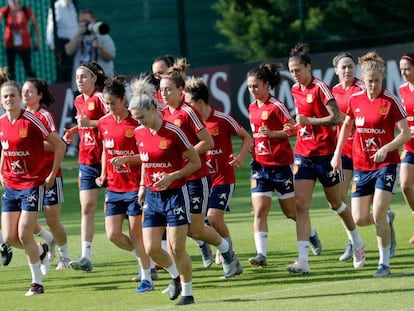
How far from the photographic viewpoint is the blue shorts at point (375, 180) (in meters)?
12.9

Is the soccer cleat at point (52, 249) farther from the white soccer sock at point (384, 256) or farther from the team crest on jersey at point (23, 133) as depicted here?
the white soccer sock at point (384, 256)

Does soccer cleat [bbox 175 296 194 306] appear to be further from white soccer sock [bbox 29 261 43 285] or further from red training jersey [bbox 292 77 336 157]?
red training jersey [bbox 292 77 336 157]

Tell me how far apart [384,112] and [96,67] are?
353cm

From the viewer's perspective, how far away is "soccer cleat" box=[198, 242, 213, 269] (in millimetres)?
14336

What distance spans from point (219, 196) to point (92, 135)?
1.72 m

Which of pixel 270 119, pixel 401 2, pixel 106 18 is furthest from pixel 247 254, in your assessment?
pixel 401 2

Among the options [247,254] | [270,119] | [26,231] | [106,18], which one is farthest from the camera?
[106,18]

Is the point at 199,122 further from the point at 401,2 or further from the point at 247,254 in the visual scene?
the point at 401,2

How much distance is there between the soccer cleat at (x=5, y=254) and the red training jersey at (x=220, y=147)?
8.49ft

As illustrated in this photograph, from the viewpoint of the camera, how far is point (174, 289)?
1211 centimetres

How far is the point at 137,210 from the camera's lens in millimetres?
13148

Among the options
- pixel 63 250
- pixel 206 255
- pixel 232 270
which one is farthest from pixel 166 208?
pixel 63 250

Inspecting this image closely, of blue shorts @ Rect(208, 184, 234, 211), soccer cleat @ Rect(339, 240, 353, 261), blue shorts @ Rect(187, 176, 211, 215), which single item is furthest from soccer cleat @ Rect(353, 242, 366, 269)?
blue shorts @ Rect(187, 176, 211, 215)

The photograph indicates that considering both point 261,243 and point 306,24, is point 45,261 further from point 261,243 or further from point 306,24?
point 306,24
